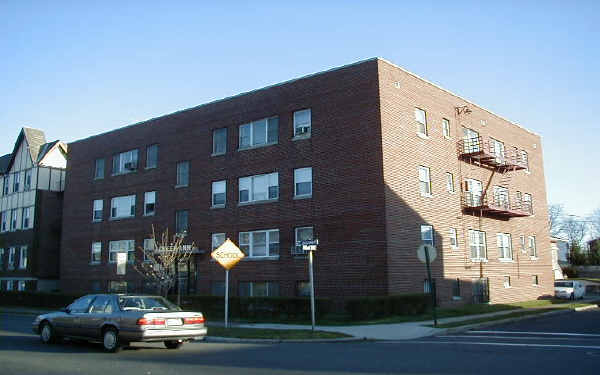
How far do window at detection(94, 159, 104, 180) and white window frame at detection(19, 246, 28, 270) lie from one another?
10.4 meters

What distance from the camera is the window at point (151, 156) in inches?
1373

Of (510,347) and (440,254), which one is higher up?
(440,254)

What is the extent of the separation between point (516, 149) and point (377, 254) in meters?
18.1

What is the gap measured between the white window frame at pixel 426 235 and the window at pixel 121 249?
59.4 ft

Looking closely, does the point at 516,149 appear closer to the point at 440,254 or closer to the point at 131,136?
the point at 440,254

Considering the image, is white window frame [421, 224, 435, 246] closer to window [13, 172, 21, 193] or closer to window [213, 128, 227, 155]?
window [213, 128, 227, 155]

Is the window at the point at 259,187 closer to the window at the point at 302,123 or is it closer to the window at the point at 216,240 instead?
the window at the point at 216,240

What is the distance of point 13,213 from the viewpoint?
46.0m

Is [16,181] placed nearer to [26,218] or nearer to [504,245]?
[26,218]

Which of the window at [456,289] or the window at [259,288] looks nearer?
the window at [259,288]

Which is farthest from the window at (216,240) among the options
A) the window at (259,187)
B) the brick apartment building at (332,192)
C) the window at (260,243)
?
the window at (259,187)

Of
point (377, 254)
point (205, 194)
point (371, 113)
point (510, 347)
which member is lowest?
point (510, 347)

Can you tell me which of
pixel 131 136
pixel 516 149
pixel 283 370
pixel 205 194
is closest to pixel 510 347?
pixel 283 370

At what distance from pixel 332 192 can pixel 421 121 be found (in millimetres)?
6441
